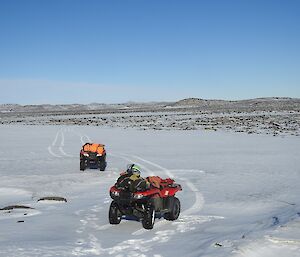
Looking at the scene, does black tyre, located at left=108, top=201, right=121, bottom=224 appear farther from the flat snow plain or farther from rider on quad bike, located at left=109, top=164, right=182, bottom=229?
the flat snow plain

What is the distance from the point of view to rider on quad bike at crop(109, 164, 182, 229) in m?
8.56

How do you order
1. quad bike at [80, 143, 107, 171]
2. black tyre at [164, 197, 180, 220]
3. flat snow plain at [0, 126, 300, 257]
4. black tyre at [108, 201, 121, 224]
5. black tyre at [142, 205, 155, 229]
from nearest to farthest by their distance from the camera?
1. flat snow plain at [0, 126, 300, 257]
2. black tyre at [142, 205, 155, 229]
3. black tyre at [108, 201, 121, 224]
4. black tyre at [164, 197, 180, 220]
5. quad bike at [80, 143, 107, 171]

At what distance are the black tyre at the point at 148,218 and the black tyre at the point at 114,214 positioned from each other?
2.32ft

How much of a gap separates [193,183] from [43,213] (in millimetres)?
6404

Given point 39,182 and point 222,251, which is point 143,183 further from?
point 39,182

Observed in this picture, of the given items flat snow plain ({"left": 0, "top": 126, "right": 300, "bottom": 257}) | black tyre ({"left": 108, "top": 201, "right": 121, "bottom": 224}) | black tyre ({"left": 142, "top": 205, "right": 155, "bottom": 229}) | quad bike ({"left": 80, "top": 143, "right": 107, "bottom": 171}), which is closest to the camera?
flat snow plain ({"left": 0, "top": 126, "right": 300, "bottom": 257})

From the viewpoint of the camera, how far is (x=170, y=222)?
9.32 metres

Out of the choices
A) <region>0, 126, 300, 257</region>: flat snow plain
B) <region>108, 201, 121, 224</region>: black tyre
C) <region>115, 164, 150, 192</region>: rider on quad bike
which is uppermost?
<region>115, 164, 150, 192</region>: rider on quad bike

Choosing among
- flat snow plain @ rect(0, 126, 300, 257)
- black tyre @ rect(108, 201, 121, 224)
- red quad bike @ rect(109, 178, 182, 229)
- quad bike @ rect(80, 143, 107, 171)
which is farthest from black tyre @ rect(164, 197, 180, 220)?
quad bike @ rect(80, 143, 107, 171)

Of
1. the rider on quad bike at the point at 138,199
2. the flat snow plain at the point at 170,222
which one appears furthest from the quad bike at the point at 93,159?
the rider on quad bike at the point at 138,199

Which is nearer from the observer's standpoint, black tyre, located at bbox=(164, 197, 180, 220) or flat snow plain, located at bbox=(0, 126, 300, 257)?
flat snow plain, located at bbox=(0, 126, 300, 257)

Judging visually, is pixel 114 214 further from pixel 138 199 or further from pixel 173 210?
pixel 173 210

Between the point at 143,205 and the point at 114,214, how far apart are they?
77 centimetres

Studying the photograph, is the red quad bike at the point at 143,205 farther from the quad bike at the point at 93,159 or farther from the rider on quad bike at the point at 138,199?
the quad bike at the point at 93,159
